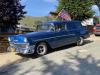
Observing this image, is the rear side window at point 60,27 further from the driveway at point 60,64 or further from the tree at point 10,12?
the tree at point 10,12

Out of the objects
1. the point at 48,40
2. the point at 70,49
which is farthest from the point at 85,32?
the point at 48,40

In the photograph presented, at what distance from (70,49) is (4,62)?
4.67 meters

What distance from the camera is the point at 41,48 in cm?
1427

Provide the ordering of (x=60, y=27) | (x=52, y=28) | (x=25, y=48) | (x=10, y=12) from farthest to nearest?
(x=10, y=12), (x=60, y=27), (x=52, y=28), (x=25, y=48)

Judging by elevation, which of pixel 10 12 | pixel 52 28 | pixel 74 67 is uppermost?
pixel 10 12

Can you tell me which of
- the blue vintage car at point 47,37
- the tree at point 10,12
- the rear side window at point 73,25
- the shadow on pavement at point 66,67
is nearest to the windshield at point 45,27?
the blue vintage car at point 47,37

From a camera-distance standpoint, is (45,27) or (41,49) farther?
(45,27)

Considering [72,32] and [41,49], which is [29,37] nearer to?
[41,49]

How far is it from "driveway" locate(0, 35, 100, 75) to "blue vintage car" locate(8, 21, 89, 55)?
517mm

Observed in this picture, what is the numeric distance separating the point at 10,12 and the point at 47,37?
36.3ft

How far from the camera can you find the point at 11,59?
1357 centimetres

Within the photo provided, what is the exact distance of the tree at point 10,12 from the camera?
942 inches

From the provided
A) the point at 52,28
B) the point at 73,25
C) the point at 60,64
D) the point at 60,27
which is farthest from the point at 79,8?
the point at 60,64

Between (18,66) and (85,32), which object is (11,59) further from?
(85,32)
